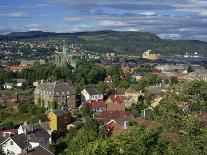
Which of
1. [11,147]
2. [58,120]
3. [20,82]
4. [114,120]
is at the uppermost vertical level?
[114,120]

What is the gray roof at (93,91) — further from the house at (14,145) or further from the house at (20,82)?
the house at (14,145)

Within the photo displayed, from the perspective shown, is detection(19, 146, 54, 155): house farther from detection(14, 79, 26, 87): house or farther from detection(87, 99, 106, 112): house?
detection(14, 79, 26, 87): house

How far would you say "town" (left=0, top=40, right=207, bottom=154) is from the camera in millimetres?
32344

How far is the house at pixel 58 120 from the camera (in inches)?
1977

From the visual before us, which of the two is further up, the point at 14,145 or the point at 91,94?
the point at 14,145

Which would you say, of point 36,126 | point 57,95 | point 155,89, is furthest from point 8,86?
point 36,126

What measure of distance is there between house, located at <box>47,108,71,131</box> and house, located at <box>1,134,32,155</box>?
9639 mm

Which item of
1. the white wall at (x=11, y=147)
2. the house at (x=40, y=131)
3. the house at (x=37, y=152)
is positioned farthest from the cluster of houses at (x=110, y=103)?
the house at (x=37, y=152)

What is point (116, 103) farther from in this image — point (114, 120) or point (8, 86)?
point (8, 86)

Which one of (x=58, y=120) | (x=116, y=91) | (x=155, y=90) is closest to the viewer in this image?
(x=58, y=120)

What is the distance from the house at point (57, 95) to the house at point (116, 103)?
527 centimetres

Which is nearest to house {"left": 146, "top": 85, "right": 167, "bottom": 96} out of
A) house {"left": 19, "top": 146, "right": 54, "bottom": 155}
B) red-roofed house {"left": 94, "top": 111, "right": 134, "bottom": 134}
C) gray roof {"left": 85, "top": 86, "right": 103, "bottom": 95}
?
gray roof {"left": 85, "top": 86, "right": 103, "bottom": 95}

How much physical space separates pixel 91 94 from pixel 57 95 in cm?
534

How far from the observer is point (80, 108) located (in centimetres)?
6316
